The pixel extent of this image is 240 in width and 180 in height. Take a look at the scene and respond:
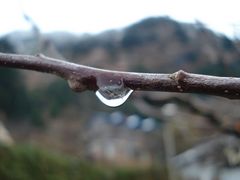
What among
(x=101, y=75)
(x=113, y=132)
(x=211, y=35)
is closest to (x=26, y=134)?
(x=113, y=132)

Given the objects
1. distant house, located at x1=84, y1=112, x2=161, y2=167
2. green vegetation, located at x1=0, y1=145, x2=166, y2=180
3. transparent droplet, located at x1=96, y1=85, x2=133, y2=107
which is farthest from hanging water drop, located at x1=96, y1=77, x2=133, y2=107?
distant house, located at x1=84, y1=112, x2=161, y2=167

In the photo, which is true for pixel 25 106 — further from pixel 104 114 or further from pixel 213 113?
pixel 213 113

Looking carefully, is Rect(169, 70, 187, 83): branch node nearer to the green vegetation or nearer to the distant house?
the green vegetation

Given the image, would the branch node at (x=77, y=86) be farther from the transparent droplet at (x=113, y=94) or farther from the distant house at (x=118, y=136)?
the distant house at (x=118, y=136)

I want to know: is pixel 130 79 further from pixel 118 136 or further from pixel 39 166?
pixel 118 136

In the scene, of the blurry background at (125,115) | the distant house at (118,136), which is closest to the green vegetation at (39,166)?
the blurry background at (125,115)

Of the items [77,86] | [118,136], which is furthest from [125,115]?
[77,86]
